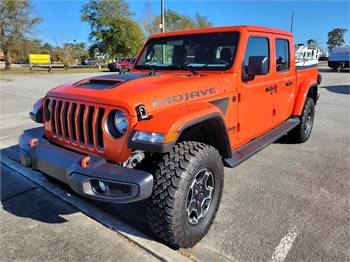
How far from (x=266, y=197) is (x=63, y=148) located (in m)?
2.27

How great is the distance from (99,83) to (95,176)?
111 centimetres

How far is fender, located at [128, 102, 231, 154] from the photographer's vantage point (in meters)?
2.19

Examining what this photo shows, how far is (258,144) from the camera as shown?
12.5 ft

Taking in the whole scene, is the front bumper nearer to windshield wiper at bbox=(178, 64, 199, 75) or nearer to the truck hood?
the truck hood

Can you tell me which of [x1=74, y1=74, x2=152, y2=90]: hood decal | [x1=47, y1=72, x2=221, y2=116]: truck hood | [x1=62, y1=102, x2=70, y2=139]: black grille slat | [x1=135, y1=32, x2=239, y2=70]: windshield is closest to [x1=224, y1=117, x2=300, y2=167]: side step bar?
[x1=47, y1=72, x2=221, y2=116]: truck hood

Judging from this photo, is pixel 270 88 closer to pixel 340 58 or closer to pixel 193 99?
pixel 193 99

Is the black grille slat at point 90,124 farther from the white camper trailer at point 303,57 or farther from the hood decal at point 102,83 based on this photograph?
the white camper trailer at point 303,57

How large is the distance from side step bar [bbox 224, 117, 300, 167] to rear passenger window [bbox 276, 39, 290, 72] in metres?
0.87

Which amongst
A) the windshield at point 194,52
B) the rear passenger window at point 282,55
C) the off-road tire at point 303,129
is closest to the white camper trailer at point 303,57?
the off-road tire at point 303,129

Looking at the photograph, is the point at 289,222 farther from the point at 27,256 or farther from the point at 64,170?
the point at 27,256

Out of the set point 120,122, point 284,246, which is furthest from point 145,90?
point 284,246

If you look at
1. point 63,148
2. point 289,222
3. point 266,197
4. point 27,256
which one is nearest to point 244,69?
point 266,197

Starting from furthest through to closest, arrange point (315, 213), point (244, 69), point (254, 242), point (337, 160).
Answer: point (337, 160) < point (244, 69) < point (315, 213) < point (254, 242)

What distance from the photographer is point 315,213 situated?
311 centimetres
